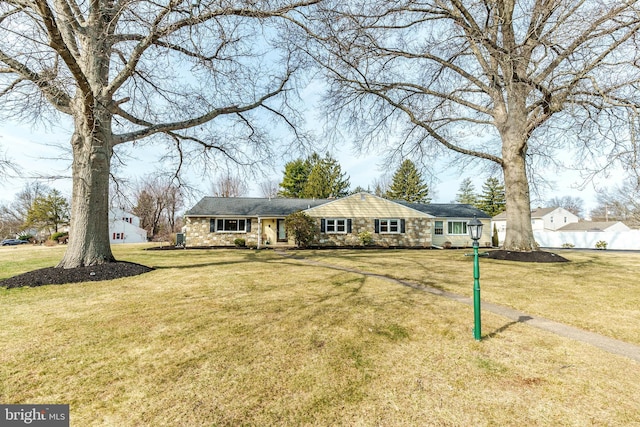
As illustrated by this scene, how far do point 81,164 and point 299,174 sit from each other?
32.4 metres

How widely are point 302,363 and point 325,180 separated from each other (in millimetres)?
36603

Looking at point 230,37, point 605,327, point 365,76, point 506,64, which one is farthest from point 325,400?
point 365,76

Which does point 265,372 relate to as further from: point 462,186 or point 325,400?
point 462,186

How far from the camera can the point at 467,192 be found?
5100cm

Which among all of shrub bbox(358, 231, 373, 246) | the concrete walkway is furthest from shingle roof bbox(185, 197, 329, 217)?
the concrete walkway

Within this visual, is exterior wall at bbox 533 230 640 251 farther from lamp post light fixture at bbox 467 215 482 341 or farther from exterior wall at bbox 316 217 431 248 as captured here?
lamp post light fixture at bbox 467 215 482 341

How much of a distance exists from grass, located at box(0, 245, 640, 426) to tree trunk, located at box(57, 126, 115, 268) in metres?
2.42

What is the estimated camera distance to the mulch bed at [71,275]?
22.0 feet

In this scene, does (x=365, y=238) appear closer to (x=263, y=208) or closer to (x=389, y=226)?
(x=389, y=226)

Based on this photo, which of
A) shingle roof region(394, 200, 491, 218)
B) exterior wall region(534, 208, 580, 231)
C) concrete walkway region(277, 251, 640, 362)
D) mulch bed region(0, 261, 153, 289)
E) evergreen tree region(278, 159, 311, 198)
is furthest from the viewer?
exterior wall region(534, 208, 580, 231)

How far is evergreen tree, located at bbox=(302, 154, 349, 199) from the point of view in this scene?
125 feet

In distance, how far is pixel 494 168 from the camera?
1528cm

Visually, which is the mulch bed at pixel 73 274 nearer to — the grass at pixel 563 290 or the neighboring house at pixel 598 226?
the grass at pixel 563 290

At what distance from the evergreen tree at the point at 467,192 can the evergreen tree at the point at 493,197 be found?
490 cm
